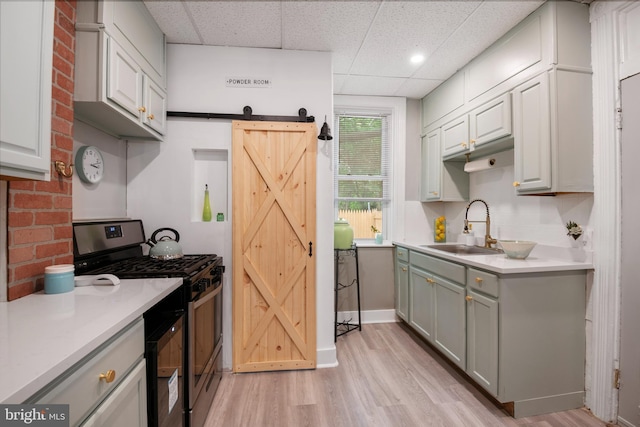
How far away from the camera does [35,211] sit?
1339mm

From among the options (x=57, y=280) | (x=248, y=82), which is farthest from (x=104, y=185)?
(x=248, y=82)

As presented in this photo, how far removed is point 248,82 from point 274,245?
4.59 ft

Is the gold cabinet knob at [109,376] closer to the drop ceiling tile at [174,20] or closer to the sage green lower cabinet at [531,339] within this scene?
the sage green lower cabinet at [531,339]

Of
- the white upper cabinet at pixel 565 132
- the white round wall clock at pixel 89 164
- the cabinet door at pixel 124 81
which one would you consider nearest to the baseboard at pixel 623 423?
the white upper cabinet at pixel 565 132

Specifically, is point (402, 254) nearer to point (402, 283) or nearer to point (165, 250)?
point (402, 283)

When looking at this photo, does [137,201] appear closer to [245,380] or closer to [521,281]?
[245,380]

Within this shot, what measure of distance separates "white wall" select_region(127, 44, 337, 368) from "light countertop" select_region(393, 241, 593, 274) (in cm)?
114

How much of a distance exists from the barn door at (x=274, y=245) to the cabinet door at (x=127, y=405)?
1.25 meters

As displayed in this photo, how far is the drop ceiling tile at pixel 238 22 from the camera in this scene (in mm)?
1968

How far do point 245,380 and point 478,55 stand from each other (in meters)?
3.38

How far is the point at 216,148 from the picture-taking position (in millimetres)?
2445

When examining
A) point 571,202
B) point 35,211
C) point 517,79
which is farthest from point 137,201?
point 571,202

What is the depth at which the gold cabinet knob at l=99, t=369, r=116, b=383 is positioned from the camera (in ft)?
2.98

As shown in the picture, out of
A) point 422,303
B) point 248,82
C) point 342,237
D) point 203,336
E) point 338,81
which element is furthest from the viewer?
point 338,81
